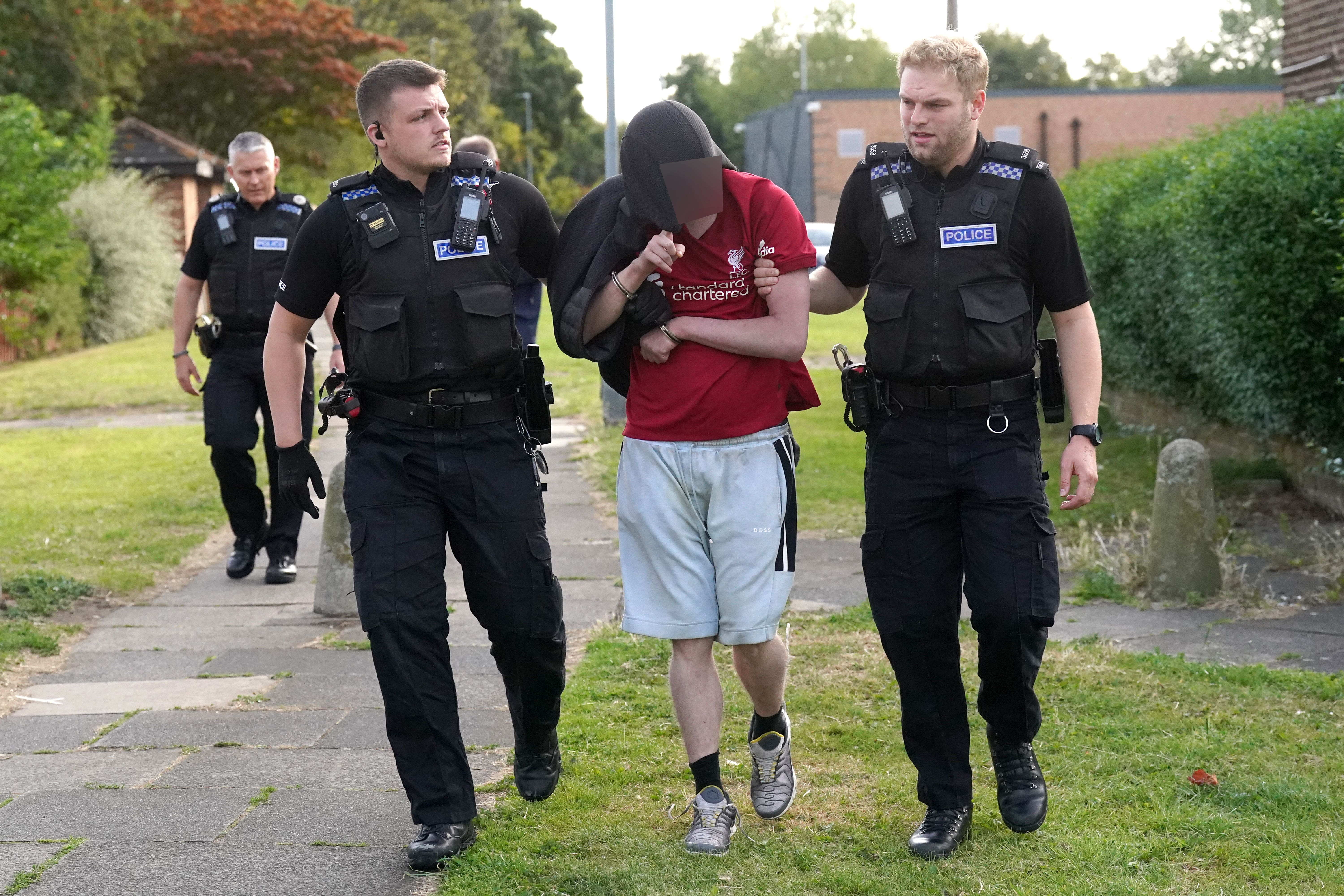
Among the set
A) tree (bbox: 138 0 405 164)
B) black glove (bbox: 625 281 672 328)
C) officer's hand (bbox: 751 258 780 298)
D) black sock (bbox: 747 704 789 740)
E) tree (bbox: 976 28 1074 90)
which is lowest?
black sock (bbox: 747 704 789 740)

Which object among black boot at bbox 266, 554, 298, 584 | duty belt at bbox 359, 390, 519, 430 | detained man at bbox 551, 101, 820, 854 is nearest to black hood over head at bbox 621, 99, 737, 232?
detained man at bbox 551, 101, 820, 854

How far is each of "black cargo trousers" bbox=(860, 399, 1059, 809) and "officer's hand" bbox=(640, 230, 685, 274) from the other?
2.42ft

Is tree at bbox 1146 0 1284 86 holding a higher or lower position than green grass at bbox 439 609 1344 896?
higher

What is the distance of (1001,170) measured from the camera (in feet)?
12.9

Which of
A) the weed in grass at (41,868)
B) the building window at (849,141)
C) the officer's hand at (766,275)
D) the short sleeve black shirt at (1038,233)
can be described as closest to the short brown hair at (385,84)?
the officer's hand at (766,275)

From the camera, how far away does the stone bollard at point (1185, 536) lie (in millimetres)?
6926

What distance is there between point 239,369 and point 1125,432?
7711 millimetres

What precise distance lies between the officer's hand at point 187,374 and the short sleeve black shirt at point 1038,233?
15.2 ft

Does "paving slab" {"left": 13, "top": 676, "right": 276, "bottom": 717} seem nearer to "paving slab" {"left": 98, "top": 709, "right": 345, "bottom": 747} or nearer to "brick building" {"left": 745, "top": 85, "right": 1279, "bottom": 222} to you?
"paving slab" {"left": 98, "top": 709, "right": 345, "bottom": 747}

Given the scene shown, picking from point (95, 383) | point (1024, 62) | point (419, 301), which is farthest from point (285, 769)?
point (1024, 62)

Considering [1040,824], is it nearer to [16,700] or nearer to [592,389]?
[16,700]

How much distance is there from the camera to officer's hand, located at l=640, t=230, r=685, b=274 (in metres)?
3.85

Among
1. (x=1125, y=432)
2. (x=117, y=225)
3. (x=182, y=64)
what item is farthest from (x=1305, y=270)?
(x=182, y=64)

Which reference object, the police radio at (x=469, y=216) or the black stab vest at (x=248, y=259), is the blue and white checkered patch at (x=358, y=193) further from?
the black stab vest at (x=248, y=259)
